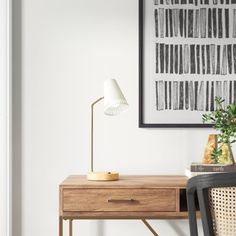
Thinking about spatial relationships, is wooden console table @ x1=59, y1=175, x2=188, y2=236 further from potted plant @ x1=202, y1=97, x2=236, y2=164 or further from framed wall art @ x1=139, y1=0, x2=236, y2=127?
framed wall art @ x1=139, y1=0, x2=236, y2=127

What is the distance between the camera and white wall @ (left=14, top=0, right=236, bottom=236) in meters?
2.81

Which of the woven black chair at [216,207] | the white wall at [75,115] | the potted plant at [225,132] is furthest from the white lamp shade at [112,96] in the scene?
the woven black chair at [216,207]

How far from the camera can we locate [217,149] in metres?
2.54

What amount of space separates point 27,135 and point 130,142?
0.54 metres

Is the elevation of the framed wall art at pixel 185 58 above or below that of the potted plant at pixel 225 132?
above

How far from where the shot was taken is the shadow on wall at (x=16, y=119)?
281 cm

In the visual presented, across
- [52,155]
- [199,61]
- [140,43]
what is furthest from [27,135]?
[199,61]

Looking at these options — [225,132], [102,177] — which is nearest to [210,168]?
[225,132]

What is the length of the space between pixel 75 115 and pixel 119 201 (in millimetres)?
623

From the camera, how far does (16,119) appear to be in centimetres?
282

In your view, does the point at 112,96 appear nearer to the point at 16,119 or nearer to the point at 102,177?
the point at 102,177

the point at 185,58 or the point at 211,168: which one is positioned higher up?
the point at 185,58

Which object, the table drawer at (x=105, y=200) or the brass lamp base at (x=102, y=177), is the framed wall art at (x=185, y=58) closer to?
the brass lamp base at (x=102, y=177)

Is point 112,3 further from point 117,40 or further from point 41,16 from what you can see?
point 41,16
